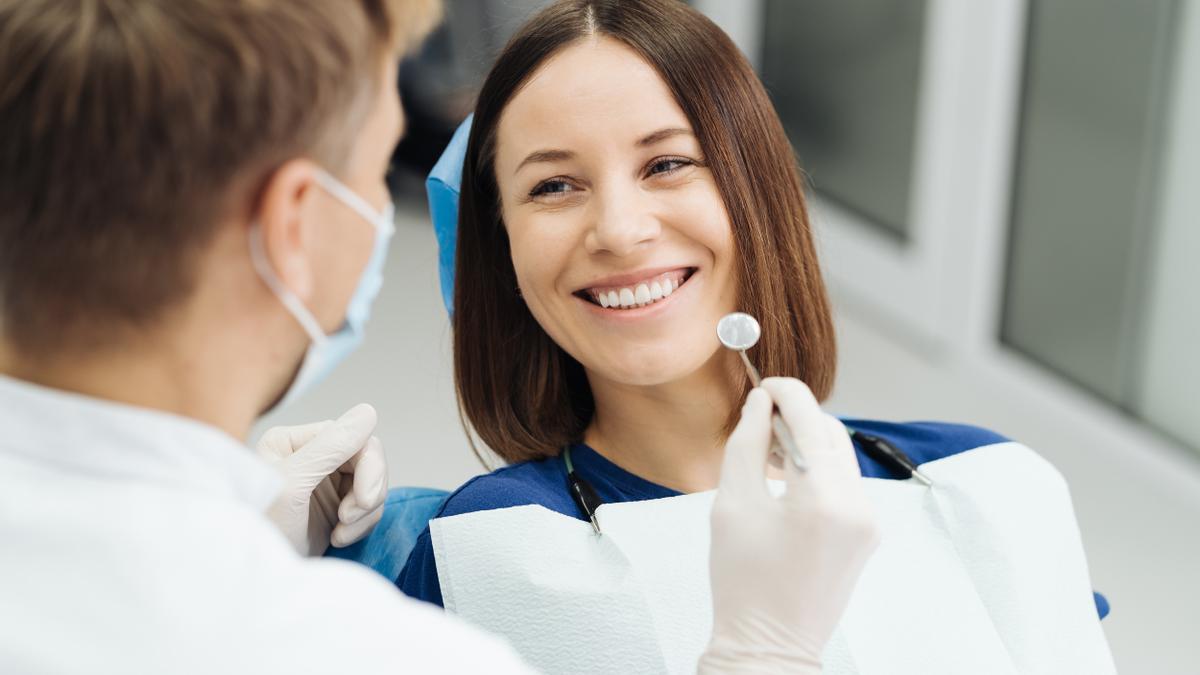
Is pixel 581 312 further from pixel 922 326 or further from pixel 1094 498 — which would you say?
pixel 922 326

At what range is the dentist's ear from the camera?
0.88 metres

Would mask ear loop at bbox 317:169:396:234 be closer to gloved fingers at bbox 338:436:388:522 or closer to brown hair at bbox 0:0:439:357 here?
brown hair at bbox 0:0:439:357

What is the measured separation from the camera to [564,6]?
1.50 metres

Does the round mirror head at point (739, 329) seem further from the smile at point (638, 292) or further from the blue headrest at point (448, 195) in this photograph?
the blue headrest at point (448, 195)

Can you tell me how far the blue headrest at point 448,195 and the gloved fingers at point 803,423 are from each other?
0.56 metres

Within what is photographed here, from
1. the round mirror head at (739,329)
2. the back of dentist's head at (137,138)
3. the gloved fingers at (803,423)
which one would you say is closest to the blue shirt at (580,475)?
the round mirror head at (739,329)

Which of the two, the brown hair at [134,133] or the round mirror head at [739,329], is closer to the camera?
the brown hair at [134,133]

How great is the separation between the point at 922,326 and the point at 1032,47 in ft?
2.82

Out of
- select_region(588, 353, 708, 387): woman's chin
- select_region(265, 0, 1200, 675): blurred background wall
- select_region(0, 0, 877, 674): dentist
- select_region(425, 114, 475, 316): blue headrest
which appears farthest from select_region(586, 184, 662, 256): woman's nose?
select_region(265, 0, 1200, 675): blurred background wall

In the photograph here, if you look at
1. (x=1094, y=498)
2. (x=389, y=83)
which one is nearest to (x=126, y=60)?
(x=389, y=83)

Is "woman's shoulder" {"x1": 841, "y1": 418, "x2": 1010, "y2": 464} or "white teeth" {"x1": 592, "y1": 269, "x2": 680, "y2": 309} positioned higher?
"white teeth" {"x1": 592, "y1": 269, "x2": 680, "y2": 309}

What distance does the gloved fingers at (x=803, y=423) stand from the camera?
1.12 meters

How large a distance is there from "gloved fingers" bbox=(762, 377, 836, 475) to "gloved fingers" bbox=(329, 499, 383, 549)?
0.55m

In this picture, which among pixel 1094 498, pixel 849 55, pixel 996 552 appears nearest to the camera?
pixel 996 552
